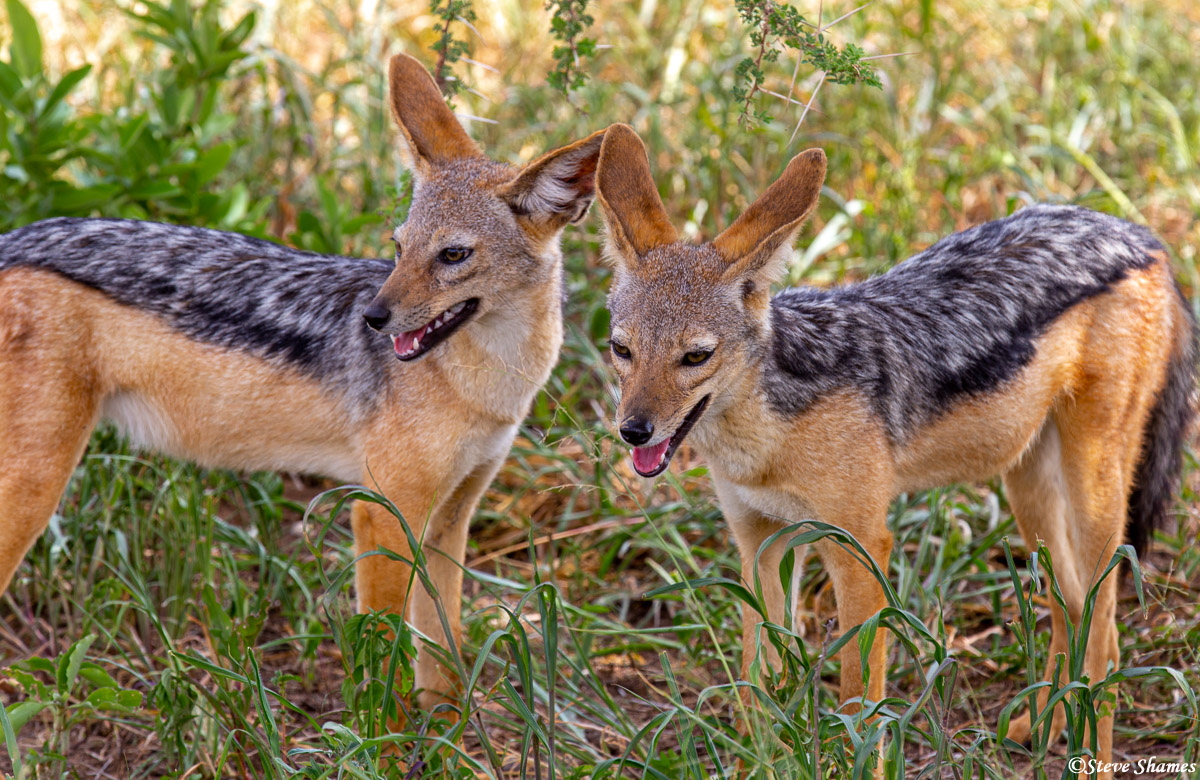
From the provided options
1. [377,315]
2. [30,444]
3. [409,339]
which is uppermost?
[377,315]

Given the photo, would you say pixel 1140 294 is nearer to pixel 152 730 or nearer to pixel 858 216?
pixel 858 216

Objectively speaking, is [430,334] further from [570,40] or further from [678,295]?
[570,40]

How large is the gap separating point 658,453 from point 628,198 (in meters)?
0.92

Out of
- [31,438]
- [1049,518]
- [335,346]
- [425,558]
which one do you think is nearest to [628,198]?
[335,346]

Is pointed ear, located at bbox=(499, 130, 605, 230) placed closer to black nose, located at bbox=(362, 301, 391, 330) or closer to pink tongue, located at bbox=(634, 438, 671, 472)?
black nose, located at bbox=(362, 301, 391, 330)

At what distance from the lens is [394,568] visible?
4.30 m

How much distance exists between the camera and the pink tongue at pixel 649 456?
3.53 m

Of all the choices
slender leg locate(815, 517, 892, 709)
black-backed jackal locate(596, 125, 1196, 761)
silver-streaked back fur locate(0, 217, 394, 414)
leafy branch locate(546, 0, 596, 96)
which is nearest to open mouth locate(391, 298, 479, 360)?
silver-streaked back fur locate(0, 217, 394, 414)

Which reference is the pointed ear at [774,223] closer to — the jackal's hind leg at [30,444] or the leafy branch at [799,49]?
the leafy branch at [799,49]

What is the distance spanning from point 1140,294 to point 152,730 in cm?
399

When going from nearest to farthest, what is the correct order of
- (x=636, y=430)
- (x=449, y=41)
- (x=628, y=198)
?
(x=636, y=430), (x=628, y=198), (x=449, y=41)

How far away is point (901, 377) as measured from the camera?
4141mm

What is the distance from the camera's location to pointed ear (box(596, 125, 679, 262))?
12.6 feet

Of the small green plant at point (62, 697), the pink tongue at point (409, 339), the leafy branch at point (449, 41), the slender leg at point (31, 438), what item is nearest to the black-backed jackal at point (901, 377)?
the pink tongue at point (409, 339)
